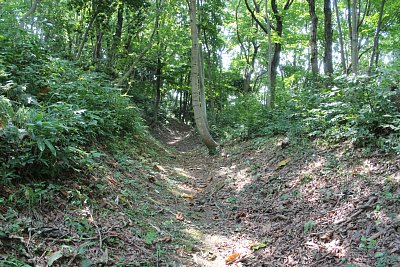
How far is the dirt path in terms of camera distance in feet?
11.3

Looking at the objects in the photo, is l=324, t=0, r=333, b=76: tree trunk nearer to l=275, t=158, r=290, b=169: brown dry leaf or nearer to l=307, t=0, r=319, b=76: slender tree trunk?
l=307, t=0, r=319, b=76: slender tree trunk

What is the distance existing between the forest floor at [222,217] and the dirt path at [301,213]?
16mm

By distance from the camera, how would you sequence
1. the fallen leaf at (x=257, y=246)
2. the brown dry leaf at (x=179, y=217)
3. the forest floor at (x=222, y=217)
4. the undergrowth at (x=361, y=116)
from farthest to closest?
the undergrowth at (x=361, y=116), the brown dry leaf at (x=179, y=217), the fallen leaf at (x=257, y=246), the forest floor at (x=222, y=217)

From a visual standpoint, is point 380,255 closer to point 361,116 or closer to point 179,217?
point 179,217

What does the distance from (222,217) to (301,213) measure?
157 cm

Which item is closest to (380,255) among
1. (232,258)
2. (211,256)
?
(232,258)

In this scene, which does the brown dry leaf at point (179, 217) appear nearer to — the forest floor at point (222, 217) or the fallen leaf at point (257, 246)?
the forest floor at point (222, 217)

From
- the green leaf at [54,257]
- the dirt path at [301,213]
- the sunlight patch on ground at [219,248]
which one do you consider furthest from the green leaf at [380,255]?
the green leaf at [54,257]

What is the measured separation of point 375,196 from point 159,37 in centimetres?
1358

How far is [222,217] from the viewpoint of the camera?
18.2ft

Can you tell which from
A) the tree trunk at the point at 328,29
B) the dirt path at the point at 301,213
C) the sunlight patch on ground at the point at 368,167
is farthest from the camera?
the tree trunk at the point at 328,29

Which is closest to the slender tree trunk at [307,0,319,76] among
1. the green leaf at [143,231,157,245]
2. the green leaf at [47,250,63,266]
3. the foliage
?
the foliage

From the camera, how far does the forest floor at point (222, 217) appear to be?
314cm

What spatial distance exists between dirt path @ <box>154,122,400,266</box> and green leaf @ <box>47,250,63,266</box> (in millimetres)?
1587
